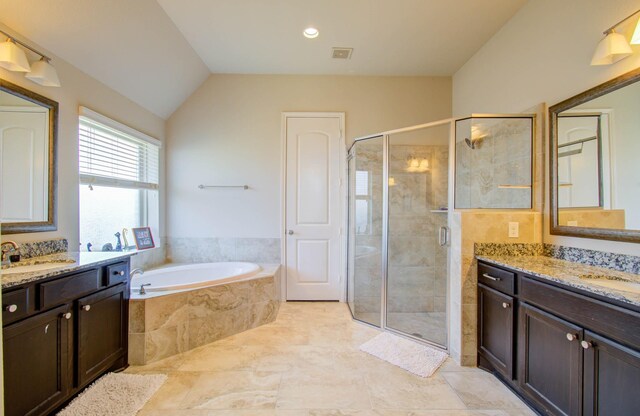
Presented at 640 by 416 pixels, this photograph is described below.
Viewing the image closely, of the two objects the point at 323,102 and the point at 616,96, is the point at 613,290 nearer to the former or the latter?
the point at 616,96

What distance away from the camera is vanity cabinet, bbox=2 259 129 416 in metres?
1.37

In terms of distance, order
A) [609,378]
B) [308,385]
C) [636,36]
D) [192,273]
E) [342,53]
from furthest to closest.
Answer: [192,273], [342,53], [308,385], [636,36], [609,378]

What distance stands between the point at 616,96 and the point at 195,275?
12.5ft

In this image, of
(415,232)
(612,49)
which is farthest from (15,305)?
(612,49)

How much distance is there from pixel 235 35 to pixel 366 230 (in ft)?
Result: 7.72

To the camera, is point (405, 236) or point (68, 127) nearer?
point (68, 127)

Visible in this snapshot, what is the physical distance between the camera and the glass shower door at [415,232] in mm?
2924

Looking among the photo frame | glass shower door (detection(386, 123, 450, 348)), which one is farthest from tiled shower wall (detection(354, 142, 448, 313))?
the photo frame

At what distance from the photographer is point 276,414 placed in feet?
5.46

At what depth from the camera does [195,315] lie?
96.3 inches

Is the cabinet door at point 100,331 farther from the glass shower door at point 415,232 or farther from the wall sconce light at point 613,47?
the wall sconce light at point 613,47

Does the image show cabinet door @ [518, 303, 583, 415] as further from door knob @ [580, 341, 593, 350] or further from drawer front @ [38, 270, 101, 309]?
drawer front @ [38, 270, 101, 309]

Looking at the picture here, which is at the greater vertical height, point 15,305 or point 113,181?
point 113,181

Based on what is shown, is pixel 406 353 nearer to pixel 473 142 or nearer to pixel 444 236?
pixel 444 236
